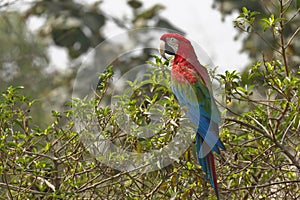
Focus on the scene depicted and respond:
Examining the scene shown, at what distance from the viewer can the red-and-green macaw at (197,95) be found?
6.14 feet

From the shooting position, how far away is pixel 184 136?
5.94 feet

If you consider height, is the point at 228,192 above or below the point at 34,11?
below

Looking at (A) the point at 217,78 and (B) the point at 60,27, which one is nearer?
(A) the point at 217,78

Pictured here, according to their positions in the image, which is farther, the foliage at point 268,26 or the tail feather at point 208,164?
the foliage at point 268,26

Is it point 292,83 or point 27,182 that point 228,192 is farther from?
point 27,182

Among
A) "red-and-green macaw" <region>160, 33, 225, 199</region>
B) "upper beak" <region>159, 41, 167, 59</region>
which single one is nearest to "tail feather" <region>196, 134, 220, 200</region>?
"red-and-green macaw" <region>160, 33, 225, 199</region>

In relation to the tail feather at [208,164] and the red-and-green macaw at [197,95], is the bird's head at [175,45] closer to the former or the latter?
the red-and-green macaw at [197,95]

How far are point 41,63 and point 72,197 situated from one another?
19.2ft

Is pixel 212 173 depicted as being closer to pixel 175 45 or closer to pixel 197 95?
pixel 197 95

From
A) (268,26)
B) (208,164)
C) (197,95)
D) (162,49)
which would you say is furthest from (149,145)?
(268,26)

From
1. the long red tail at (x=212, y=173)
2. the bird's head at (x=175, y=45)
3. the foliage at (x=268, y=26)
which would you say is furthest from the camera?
the bird's head at (x=175, y=45)

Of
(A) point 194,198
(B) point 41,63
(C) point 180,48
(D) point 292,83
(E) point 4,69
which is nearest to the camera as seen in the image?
(D) point 292,83

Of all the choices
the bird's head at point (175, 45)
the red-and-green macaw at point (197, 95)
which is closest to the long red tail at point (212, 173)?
the red-and-green macaw at point (197, 95)

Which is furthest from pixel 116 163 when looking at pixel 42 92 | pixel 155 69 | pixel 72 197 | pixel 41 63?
pixel 41 63
